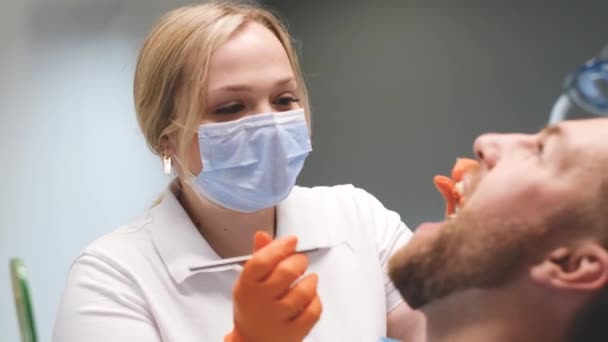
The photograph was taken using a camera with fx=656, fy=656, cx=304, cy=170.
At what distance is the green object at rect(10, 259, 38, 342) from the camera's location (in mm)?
886

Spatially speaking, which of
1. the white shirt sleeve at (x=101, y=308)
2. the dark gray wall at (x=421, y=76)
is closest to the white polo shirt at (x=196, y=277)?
the white shirt sleeve at (x=101, y=308)

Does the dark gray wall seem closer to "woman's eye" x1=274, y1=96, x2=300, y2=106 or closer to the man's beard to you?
"woman's eye" x1=274, y1=96, x2=300, y2=106

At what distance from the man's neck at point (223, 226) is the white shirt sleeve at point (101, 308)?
22 centimetres

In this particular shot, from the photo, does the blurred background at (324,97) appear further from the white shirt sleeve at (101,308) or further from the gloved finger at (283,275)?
the gloved finger at (283,275)

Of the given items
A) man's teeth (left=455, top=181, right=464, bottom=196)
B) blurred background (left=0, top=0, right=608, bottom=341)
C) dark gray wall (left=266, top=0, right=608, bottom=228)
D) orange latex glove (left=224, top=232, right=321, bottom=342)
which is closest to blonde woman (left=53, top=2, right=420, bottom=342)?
orange latex glove (left=224, top=232, right=321, bottom=342)

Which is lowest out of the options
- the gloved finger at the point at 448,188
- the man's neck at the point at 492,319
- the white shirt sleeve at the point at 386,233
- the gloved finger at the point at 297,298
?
the white shirt sleeve at the point at 386,233

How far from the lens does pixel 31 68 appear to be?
78.1 inches

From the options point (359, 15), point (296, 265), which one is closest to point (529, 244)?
point (296, 265)

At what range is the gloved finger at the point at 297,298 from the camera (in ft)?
3.35

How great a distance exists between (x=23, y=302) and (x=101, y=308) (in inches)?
Answer: 12.8

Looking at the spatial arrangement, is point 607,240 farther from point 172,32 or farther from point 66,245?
point 66,245

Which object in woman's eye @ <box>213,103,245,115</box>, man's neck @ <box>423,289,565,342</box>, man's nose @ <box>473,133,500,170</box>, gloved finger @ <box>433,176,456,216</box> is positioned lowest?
man's neck @ <box>423,289,565,342</box>

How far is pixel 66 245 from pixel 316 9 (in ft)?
6.89

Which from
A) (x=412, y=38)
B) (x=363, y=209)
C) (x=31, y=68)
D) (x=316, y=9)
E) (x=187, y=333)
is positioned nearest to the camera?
(x=187, y=333)
